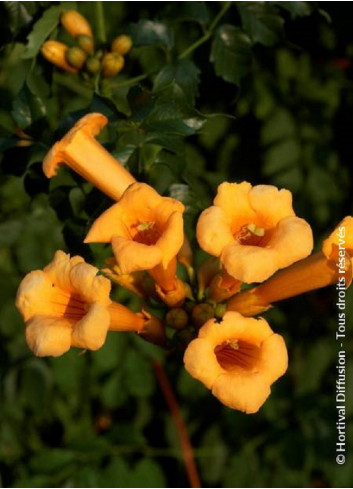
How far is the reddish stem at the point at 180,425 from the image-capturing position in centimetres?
381

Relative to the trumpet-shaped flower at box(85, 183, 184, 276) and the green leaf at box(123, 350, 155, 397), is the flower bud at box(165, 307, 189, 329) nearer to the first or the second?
the trumpet-shaped flower at box(85, 183, 184, 276)

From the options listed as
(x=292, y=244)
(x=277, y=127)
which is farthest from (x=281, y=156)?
(x=292, y=244)

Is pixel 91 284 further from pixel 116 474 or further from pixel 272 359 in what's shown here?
pixel 116 474

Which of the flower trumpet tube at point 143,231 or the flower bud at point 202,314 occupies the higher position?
the flower trumpet tube at point 143,231

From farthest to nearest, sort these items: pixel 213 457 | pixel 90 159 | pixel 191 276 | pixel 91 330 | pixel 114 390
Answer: pixel 213 457, pixel 114 390, pixel 191 276, pixel 90 159, pixel 91 330

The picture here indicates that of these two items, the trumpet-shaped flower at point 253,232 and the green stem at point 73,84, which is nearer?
the trumpet-shaped flower at point 253,232

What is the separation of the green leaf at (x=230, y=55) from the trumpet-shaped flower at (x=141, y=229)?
0.78 meters

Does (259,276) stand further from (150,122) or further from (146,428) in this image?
(146,428)

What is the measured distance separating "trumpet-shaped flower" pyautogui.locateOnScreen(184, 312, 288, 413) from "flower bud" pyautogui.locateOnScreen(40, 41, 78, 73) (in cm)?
113

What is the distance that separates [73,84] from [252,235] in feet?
5.12

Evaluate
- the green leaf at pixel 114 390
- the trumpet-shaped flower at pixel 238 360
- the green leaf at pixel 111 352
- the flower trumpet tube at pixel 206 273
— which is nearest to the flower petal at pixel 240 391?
the trumpet-shaped flower at pixel 238 360

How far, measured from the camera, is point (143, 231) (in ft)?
7.16

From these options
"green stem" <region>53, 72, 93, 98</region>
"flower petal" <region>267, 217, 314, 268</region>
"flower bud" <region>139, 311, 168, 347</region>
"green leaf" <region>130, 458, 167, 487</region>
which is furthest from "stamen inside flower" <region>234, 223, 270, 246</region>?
"green leaf" <region>130, 458, 167, 487</region>

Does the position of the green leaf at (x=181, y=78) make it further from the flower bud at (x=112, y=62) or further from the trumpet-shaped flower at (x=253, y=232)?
the trumpet-shaped flower at (x=253, y=232)
